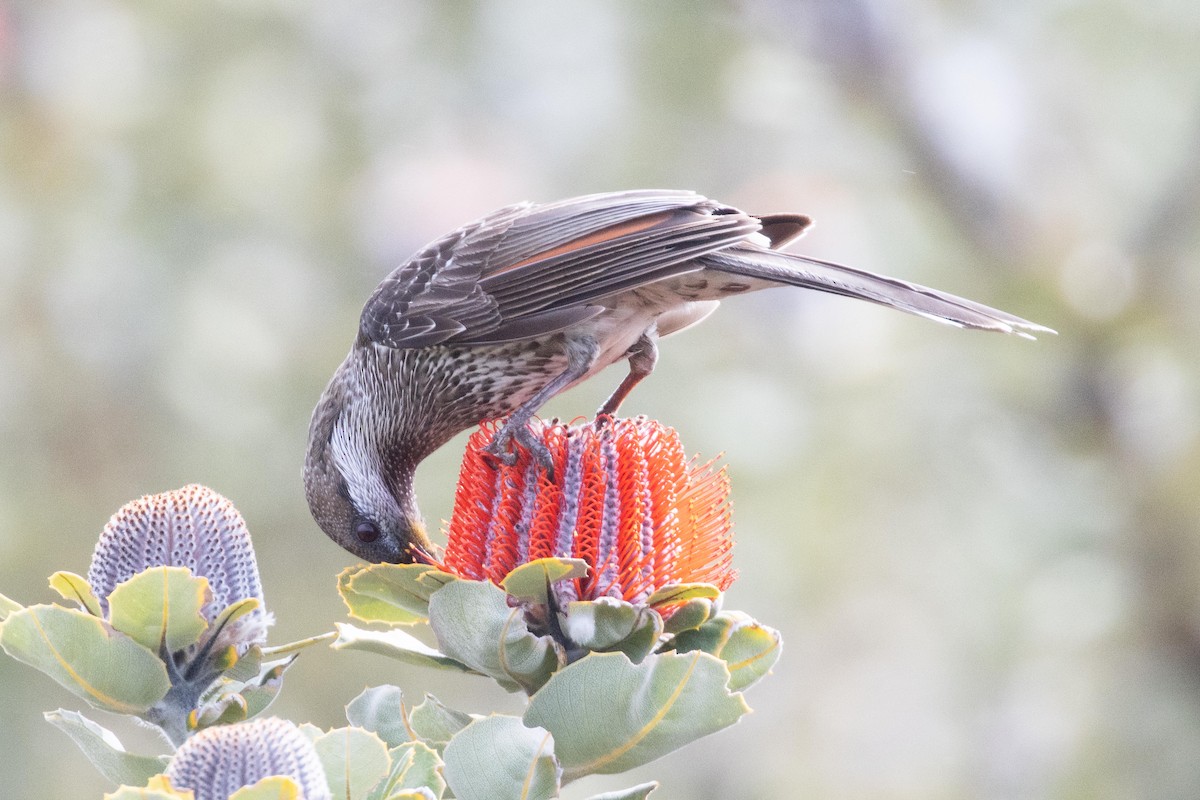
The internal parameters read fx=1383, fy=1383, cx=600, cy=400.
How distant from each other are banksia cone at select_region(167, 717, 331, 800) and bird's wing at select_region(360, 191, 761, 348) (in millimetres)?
1628

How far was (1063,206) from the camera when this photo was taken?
7.27 meters

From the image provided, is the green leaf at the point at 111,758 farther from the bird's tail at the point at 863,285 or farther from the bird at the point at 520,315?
the bird's tail at the point at 863,285

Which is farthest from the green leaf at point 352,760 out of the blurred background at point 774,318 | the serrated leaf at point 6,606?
the blurred background at point 774,318

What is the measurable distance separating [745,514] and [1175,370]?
230 cm

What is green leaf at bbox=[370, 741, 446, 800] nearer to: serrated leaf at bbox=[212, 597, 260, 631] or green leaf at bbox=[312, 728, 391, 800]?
green leaf at bbox=[312, 728, 391, 800]

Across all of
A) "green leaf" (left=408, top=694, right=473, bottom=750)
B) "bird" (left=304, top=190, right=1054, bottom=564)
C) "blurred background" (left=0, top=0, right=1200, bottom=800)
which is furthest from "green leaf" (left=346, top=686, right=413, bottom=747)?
"blurred background" (left=0, top=0, right=1200, bottom=800)

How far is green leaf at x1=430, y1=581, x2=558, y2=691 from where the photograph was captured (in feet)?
5.62

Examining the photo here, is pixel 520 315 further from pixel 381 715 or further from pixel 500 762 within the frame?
pixel 500 762

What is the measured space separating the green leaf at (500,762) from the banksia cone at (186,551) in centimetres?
36

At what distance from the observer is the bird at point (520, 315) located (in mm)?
2809

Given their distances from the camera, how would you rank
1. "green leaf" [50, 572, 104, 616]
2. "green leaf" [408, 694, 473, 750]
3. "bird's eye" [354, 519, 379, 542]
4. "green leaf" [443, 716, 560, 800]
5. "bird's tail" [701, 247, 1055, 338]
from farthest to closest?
"bird's eye" [354, 519, 379, 542], "bird's tail" [701, 247, 1055, 338], "green leaf" [408, 694, 473, 750], "green leaf" [50, 572, 104, 616], "green leaf" [443, 716, 560, 800]

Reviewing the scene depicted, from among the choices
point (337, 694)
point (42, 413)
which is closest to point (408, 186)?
point (42, 413)

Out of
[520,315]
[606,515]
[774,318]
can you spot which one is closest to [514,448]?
[606,515]

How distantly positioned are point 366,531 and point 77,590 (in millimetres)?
1159
